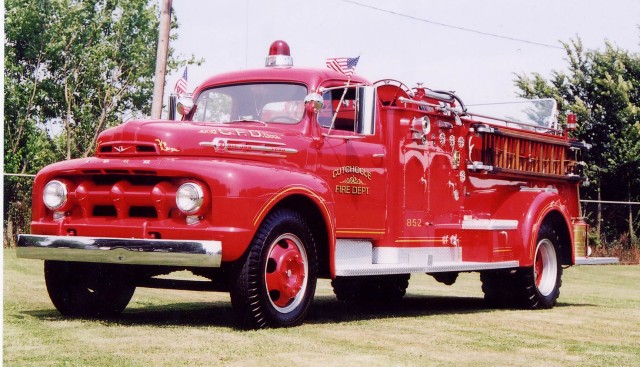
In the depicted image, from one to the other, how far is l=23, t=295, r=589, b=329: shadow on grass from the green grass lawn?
0.01 m

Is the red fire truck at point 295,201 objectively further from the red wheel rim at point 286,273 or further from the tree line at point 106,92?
A: the tree line at point 106,92

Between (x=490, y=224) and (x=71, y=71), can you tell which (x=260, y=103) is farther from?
(x=71, y=71)

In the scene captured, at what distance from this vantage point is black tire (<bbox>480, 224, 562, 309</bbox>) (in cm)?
1168

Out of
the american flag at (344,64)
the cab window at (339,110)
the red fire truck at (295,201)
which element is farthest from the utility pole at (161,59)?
the cab window at (339,110)

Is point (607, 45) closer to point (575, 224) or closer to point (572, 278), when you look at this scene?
point (572, 278)

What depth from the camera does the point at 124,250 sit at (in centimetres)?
770

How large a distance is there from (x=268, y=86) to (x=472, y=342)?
3106 millimetres

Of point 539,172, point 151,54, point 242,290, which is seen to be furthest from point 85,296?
point 151,54

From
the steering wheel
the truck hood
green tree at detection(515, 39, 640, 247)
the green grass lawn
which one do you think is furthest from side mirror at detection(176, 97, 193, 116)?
green tree at detection(515, 39, 640, 247)

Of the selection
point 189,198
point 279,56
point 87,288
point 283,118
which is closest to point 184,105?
point 279,56

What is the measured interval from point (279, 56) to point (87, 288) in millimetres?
2779

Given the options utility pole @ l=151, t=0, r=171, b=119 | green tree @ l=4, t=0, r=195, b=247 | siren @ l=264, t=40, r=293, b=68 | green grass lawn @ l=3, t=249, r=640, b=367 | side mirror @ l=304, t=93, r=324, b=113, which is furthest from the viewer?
green tree @ l=4, t=0, r=195, b=247

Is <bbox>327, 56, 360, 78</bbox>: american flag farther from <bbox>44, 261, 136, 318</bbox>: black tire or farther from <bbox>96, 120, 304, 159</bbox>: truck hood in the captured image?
<bbox>44, 261, 136, 318</bbox>: black tire

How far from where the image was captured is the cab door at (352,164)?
9.20 meters
